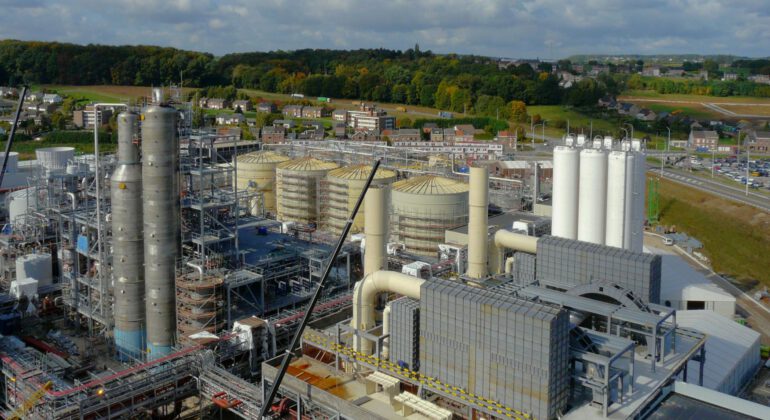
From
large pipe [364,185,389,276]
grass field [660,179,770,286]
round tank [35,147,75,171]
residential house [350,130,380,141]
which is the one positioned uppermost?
residential house [350,130,380,141]

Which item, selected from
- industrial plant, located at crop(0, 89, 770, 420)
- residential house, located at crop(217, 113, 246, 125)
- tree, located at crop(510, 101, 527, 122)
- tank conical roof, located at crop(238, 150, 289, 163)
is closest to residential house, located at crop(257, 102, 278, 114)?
residential house, located at crop(217, 113, 246, 125)

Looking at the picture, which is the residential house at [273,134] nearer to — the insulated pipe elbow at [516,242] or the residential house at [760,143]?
the insulated pipe elbow at [516,242]

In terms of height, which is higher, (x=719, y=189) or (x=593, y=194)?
(x=593, y=194)

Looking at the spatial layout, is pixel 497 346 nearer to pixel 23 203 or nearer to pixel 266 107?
pixel 23 203

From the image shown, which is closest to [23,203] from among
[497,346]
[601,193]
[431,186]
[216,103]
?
[431,186]

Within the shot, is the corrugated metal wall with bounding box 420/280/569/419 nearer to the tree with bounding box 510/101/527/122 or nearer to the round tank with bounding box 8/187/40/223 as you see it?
the round tank with bounding box 8/187/40/223

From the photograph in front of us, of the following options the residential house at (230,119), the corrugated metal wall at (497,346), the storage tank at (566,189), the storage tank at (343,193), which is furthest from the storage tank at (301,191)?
the residential house at (230,119)

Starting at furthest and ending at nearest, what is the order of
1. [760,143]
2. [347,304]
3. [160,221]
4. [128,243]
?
[760,143] → [347,304] → [128,243] → [160,221]
